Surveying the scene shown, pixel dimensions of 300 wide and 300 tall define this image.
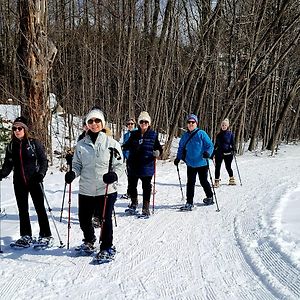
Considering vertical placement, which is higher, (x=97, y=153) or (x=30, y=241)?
(x=97, y=153)

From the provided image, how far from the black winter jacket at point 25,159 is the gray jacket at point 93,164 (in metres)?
0.67

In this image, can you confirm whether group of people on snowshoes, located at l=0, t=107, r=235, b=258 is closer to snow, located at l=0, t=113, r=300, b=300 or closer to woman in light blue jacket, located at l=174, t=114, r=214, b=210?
snow, located at l=0, t=113, r=300, b=300

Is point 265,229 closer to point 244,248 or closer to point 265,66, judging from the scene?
point 244,248

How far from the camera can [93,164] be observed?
5297 millimetres

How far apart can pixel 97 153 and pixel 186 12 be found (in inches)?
697

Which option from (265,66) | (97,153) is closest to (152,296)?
(97,153)

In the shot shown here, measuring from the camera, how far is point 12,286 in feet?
15.0

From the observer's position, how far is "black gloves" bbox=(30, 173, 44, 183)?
5.54m

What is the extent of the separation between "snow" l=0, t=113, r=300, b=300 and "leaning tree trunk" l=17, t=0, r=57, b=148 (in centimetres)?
337

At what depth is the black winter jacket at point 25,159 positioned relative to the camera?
565 cm

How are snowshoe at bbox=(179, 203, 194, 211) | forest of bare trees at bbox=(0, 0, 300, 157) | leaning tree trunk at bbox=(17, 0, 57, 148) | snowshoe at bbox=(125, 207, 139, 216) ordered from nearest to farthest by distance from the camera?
snowshoe at bbox=(125, 207, 139, 216)
snowshoe at bbox=(179, 203, 194, 211)
leaning tree trunk at bbox=(17, 0, 57, 148)
forest of bare trees at bbox=(0, 0, 300, 157)

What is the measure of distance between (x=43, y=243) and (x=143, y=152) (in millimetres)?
2716

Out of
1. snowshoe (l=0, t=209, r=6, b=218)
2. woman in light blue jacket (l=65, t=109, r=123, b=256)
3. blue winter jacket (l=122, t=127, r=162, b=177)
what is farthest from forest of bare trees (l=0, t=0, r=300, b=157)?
woman in light blue jacket (l=65, t=109, r=123, b=256)

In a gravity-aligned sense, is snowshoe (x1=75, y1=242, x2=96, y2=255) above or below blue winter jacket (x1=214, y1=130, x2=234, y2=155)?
below
